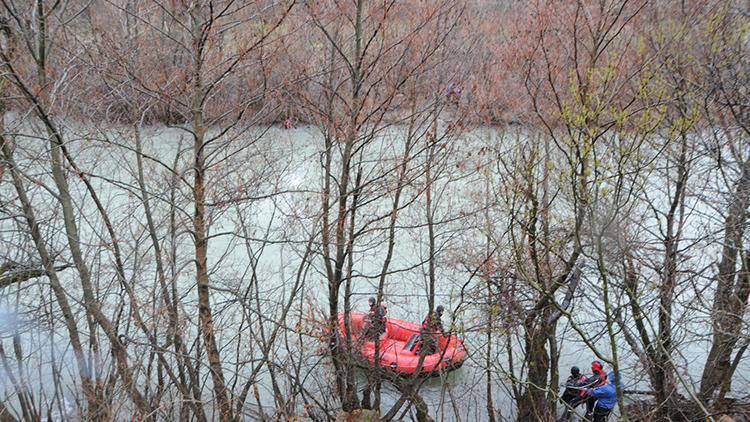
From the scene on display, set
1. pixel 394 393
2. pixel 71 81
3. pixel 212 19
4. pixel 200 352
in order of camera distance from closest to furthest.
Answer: pixel 212 19
pixel 71 81
pixel 200 352
pixel 394 393

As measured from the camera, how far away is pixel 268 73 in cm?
608

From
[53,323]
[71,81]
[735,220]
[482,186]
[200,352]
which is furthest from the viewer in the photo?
[482,186]

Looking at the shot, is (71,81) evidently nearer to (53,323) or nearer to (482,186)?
(53,323)

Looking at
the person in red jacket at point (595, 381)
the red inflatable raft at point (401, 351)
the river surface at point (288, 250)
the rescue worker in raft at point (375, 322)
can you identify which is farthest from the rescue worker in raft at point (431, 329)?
the person in red jacket at point (595, 381)

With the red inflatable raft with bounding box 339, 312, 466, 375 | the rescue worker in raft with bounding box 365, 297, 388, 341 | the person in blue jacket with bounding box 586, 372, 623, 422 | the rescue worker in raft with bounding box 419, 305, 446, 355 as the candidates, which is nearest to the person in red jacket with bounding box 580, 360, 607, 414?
the person in blue jacket with bounding box 586, 372, 623, 422

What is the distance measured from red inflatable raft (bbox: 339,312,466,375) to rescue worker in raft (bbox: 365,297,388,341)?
107 millimetres

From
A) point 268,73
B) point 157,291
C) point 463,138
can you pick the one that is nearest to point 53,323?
point 157,291

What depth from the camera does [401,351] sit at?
9.57 meters

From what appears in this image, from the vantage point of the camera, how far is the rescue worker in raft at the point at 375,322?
7680 millimetres

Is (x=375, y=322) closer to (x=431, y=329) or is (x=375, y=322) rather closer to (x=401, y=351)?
(x=431, y=329)

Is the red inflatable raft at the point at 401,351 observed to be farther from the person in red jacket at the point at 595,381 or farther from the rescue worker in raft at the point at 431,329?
the person in red jacket at the point at 595,381

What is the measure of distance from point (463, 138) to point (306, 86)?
2018 mm

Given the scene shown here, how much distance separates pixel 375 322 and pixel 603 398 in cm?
300

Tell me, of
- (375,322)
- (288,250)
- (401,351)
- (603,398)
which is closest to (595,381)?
(603,398)
